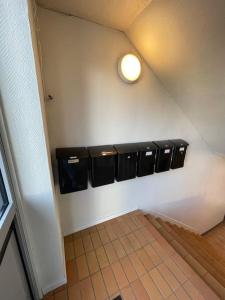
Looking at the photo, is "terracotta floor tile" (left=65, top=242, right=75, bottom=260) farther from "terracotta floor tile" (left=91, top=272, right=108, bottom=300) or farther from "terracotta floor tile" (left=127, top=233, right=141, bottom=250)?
"terracotta floor tile" (left=127, top=233, right=141, bottom=250)

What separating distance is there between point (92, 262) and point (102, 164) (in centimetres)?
95

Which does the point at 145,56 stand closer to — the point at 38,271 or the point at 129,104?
the point at 129,104

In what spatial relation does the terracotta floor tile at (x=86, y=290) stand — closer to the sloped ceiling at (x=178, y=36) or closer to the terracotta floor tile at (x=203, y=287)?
the terracotta floor tile at (x=203, y=287)

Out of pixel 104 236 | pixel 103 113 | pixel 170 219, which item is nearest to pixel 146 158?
pixel 103 113

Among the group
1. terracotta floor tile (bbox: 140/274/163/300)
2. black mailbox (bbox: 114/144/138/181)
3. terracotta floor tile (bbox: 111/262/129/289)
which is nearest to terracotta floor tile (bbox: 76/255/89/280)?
terracotta floor tile (bbox: 111/262/129/289)

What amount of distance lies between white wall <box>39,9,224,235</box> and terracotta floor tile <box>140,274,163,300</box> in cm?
72

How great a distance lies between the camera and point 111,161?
141 cm

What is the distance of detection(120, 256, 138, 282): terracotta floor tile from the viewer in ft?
4.22

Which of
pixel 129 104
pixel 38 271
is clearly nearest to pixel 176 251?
pixel 38 271

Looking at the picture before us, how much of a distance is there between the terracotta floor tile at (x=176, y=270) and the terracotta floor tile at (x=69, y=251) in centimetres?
93

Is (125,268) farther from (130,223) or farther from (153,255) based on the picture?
(130,223)

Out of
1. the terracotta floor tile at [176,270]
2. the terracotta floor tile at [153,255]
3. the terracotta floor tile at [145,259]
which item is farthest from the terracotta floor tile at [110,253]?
the terracotta floor tile at [176,270]

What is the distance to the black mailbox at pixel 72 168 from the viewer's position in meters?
1.24

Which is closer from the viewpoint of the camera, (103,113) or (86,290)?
(86,290)
